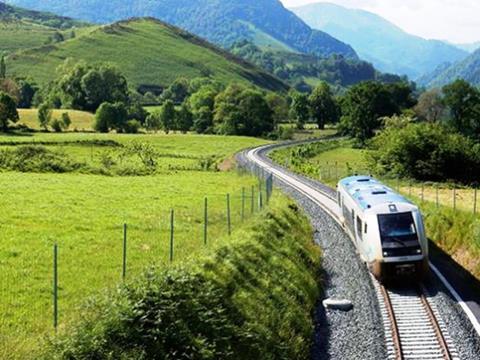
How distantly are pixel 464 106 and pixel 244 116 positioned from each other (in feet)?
159

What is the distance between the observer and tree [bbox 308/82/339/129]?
168m

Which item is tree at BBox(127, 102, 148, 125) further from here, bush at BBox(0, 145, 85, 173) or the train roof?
A: the train roof

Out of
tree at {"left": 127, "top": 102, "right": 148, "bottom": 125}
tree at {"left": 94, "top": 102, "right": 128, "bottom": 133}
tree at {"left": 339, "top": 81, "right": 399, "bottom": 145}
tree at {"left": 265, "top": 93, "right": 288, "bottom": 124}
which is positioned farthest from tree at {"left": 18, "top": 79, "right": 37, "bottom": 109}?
tree at {"left": 339, "top": 81, "right": 399, "bottom": 145}

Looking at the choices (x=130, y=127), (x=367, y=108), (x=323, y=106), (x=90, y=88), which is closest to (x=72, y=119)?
(x=130, y=127)

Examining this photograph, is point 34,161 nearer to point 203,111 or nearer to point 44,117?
point 44,117

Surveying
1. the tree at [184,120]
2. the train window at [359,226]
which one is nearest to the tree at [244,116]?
the tree at [184,120]

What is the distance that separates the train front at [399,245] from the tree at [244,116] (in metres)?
117

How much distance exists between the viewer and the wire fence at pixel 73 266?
48.1ft

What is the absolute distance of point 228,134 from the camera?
14238cm

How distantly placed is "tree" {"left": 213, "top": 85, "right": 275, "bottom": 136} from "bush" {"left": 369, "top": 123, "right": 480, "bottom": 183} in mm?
74350

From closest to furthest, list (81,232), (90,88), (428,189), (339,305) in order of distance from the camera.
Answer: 1. (339,305)
2. (81,232)
3. (428,189)
4. (90,88)

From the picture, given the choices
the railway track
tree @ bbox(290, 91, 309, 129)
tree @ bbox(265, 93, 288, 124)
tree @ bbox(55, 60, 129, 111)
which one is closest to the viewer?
the railway track

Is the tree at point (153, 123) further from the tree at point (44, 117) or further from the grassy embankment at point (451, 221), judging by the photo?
the grassy embankment at point (451, 221)

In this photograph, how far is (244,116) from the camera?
479 feet
